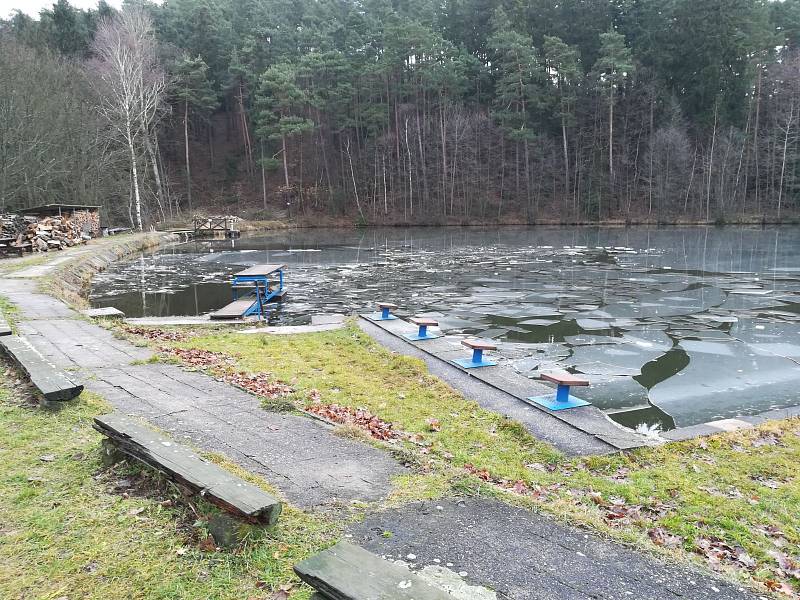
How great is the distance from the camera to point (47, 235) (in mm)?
22234

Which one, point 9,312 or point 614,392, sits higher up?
point 9,312

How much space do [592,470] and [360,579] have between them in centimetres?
311

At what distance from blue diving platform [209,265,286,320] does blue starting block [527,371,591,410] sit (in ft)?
23.6

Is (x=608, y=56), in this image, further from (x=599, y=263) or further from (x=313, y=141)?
(x=599, y=263)

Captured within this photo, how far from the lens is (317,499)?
380 centimetres

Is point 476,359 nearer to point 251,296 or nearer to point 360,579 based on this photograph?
point 360,579

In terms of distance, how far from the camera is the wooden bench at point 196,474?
3.13 meters

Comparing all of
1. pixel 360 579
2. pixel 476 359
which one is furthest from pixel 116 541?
pixel 476 359

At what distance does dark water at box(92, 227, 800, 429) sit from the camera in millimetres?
7762

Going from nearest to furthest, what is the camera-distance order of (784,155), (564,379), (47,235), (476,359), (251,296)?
(564,379), (476,359), (251,296), (47,235), (784,155)

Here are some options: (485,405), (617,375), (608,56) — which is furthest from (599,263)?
(608,56)

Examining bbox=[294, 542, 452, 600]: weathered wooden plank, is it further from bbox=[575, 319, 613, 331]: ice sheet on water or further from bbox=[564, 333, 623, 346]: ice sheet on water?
bbox=[575, 319, 613, 331]: ice sheet on water

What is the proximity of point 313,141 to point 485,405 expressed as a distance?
4995cm

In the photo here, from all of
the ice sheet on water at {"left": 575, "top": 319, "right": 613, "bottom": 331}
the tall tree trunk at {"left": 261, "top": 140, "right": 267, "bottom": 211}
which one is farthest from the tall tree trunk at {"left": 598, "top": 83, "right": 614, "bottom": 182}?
the ice sheet on water at {"left": 575, "top": 319, "right": 613, "bottom": 331}
